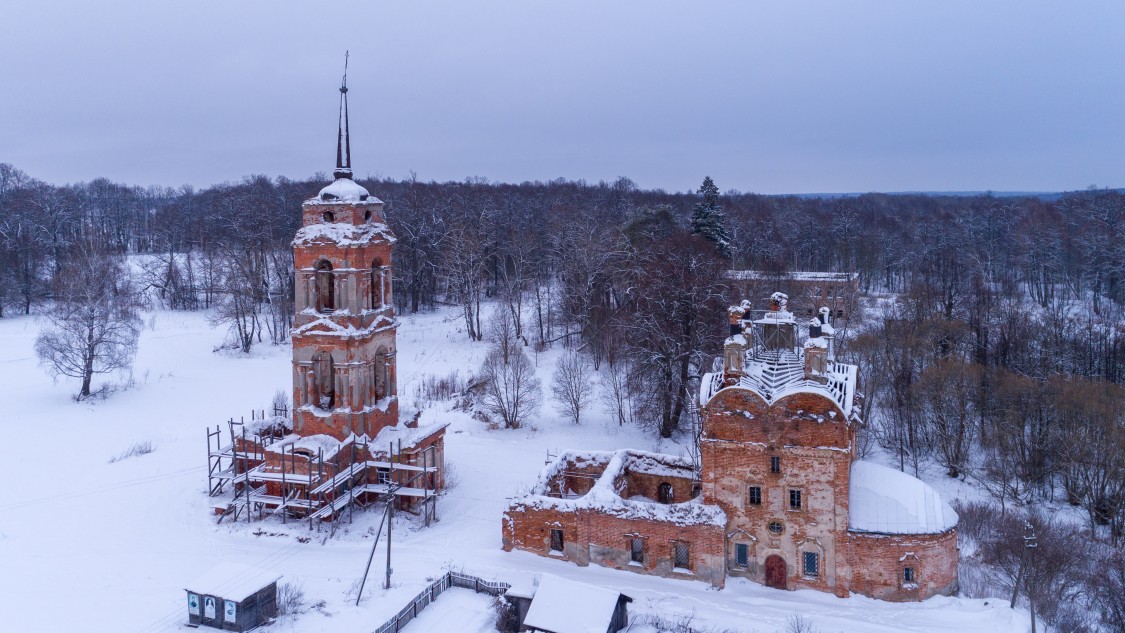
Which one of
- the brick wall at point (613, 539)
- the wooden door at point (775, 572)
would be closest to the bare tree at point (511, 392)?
the brick wall at point (613, 539)

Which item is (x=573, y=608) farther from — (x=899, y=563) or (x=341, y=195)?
(x=341, y=195)

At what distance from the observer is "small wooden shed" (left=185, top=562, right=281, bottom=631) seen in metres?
16.4

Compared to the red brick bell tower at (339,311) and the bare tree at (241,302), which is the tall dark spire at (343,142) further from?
the bare tree at (241,302)

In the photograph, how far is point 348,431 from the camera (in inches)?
927

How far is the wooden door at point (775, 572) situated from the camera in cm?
1956

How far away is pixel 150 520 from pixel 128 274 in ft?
124

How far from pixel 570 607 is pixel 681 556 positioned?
4794mm

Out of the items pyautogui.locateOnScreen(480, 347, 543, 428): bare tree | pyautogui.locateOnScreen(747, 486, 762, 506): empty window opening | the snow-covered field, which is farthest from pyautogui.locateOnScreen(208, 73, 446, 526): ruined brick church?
pyautogui.locateOnScreen(747, 486, 762, 506): empty window opening

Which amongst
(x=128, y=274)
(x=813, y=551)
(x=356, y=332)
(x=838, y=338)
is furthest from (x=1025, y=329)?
(x=128, y=274)

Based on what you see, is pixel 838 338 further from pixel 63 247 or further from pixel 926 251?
pixel 63 247

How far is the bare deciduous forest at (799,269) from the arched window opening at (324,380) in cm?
1365

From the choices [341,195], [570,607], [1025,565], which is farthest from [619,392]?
[1025,565]

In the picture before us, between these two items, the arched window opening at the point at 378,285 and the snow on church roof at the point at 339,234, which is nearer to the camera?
the snow on church roof at the point at 339,234

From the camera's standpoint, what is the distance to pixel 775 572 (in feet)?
64.5
